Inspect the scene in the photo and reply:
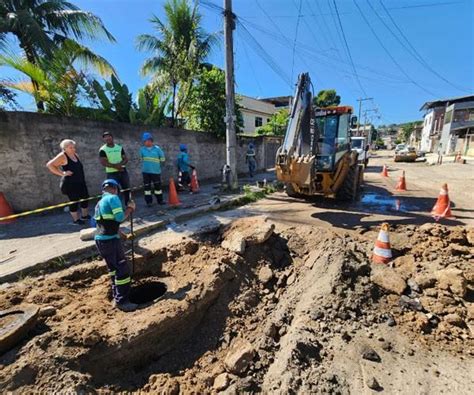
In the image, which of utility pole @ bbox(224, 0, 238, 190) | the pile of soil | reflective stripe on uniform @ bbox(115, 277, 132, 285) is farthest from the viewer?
utility pole @ bbox(224, 0, 238, 190)

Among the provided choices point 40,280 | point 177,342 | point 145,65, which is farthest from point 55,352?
point 145,65

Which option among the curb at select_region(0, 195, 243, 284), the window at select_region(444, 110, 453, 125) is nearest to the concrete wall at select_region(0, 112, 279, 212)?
the curb at select_region(0, 195, 243, 284)

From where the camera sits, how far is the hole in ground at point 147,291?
3.60 meters

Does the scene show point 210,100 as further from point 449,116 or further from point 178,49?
point 449,116

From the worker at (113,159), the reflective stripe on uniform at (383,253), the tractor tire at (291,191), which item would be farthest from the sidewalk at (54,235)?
the reflective stripe on uniform at (383,253)

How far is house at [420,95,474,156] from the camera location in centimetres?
2734

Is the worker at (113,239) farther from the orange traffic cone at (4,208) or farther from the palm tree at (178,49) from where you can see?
the palm tree at (178,49)

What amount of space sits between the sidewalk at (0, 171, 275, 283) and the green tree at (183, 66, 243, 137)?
216 inches

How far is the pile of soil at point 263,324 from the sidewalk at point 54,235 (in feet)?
1.27

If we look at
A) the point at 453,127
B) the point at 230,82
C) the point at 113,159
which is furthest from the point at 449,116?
the point at 113,159

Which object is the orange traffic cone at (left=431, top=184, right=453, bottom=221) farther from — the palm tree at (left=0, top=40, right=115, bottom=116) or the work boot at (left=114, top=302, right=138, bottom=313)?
the palm tree at (left=0, top=40, right=115, bottom=116)

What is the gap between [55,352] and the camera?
7.54 feet

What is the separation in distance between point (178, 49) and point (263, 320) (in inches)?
483

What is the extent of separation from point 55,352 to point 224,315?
5.53 ft
